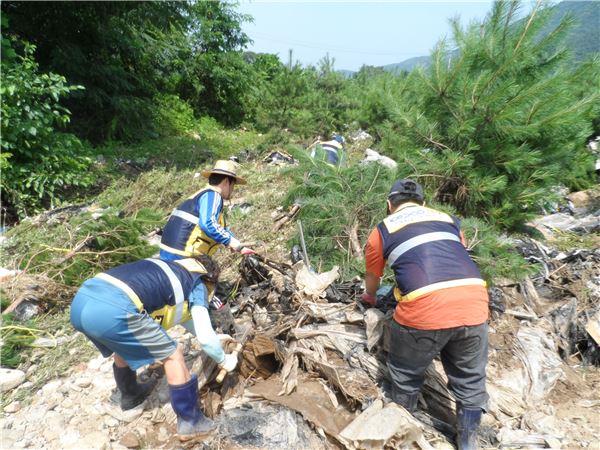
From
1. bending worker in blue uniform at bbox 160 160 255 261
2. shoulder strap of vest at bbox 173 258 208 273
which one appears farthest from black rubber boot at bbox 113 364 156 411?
bending worker in blue uniform at bbox 160 160 255 261

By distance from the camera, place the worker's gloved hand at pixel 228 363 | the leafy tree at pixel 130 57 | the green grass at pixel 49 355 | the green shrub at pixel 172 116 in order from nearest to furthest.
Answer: the worker's gloved hand at pixel 228 363 → the green grass at pixel 49 355 → the leafy tree at pixel 130 57 → the green shrub at pixel 172 116

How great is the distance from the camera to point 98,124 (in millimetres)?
9586

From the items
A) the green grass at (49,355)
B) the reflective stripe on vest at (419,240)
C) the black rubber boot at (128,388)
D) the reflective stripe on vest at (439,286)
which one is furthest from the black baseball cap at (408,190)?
the green grass at (49,355)

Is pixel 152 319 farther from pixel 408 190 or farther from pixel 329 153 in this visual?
pixel 329 153

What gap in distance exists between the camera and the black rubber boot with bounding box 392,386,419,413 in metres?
2.42

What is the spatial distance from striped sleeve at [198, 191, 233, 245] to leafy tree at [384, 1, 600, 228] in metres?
1.89

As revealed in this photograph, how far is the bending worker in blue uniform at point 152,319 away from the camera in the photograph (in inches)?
Result: 81.6

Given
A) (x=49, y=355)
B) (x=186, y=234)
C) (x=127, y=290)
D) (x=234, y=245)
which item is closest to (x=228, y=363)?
(x=127, y=290)

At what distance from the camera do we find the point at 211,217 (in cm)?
311

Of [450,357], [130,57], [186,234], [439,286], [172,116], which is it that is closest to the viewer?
[439,286]

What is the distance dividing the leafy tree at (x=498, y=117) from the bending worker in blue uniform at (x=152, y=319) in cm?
244

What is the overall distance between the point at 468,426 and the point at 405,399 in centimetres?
37

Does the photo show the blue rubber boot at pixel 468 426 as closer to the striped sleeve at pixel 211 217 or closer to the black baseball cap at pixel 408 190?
the black baseball cap at pixel 408 190

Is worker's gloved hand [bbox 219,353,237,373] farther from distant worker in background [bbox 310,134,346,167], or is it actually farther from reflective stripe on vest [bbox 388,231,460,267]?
distant worker in background [bbox 310,134,346,167]
